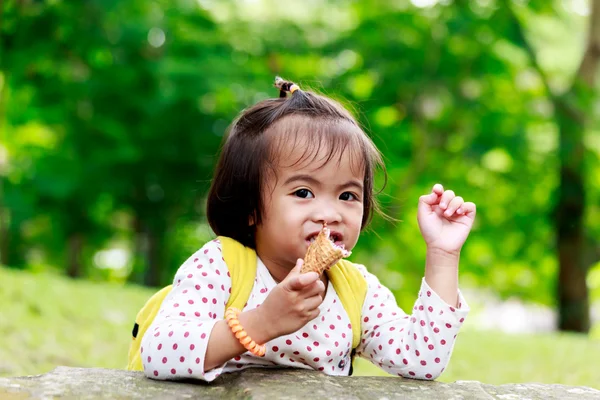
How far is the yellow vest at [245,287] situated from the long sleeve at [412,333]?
1.8 inches

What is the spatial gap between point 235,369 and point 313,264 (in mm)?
483

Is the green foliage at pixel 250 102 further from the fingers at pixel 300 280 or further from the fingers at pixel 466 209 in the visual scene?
the fingers at pixel 300 280

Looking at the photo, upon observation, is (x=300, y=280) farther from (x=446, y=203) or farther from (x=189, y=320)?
(x=446, y=203)

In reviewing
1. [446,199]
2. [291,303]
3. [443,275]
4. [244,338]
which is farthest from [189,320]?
[446,199]

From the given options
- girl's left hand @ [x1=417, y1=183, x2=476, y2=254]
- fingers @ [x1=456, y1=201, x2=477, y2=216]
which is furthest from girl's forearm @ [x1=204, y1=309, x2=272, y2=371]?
fingers @ [x1=456, y1=201, x2=477, y2=216]

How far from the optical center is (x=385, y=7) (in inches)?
345

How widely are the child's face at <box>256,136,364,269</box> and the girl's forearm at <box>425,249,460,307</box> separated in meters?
0.23

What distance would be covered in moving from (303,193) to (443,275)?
0.44 metres

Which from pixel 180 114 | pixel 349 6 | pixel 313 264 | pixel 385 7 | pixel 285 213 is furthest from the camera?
pixel 349 6

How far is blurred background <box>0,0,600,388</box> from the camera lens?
302 inches

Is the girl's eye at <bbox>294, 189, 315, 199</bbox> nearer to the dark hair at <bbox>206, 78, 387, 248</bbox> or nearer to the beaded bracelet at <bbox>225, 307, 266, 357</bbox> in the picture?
the dark hair at <bbox>206, 78, 387, 248</bbox>

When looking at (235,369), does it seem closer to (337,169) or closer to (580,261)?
(337,169)

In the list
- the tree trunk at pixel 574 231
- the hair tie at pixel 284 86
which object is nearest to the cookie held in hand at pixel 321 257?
the hair tie at pixel 284 86

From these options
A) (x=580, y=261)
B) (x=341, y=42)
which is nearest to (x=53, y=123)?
(x=341, y=42)
